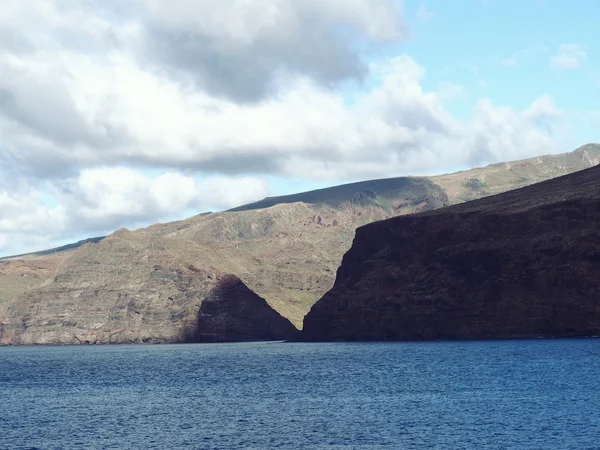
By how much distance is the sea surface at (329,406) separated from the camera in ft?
291

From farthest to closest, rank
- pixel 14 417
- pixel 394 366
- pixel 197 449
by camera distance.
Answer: pixel 394 366 < pixel 14 417 < pixel 197 449

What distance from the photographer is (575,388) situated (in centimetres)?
12056

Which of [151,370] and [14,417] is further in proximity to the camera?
[151,370]

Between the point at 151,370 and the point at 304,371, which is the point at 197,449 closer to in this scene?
the point at 304,371

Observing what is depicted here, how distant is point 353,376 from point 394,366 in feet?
53.2

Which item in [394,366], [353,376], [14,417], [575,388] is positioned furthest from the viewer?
[394,366]

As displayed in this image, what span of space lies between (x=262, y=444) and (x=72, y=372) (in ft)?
382

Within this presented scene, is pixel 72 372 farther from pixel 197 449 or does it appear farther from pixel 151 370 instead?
pixel 197 449

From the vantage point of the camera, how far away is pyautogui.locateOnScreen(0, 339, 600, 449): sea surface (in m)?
88.8


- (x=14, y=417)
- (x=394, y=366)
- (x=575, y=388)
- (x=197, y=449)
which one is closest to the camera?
(x=197, y=449)

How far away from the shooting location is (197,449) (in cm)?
8512

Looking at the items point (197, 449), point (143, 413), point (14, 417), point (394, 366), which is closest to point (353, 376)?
point (394, 366)

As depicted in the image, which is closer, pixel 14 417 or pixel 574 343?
pixel 14 417

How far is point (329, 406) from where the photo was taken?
371 ft
